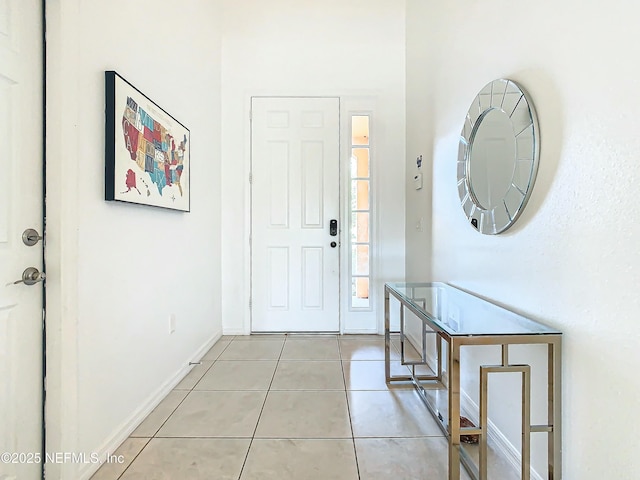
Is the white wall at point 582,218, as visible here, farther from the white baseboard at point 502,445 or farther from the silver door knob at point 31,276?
the silver door knob at point 31,276

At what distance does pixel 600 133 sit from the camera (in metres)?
0.95

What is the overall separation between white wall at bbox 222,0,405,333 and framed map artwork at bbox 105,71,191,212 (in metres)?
0.87

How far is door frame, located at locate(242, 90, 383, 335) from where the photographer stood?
3074 millimetres

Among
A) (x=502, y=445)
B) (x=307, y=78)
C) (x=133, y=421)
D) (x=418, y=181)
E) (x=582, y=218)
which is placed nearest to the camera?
(x=582, y=218)

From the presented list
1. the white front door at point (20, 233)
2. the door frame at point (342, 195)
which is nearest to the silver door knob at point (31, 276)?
the white front door at point (20, 233)

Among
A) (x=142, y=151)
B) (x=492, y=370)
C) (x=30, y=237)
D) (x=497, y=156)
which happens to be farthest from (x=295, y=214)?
(x=492, y=370)

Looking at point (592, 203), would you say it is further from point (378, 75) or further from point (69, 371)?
point (378, 75)

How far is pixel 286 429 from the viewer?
1.63 metres

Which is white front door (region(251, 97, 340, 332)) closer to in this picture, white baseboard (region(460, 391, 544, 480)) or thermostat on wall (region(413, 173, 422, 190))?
thermostat on wall (region(413, 173, 422, 190))

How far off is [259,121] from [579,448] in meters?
3.10

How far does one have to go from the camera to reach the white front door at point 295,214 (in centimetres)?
309

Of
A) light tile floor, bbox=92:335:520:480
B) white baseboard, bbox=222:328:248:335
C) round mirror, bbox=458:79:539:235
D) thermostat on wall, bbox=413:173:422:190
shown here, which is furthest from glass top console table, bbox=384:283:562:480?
white baseboard, bbox=222:328:248:335

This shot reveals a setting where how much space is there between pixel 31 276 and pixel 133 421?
934mm

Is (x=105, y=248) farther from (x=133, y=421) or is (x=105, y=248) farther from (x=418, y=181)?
(x=418, y=181)
